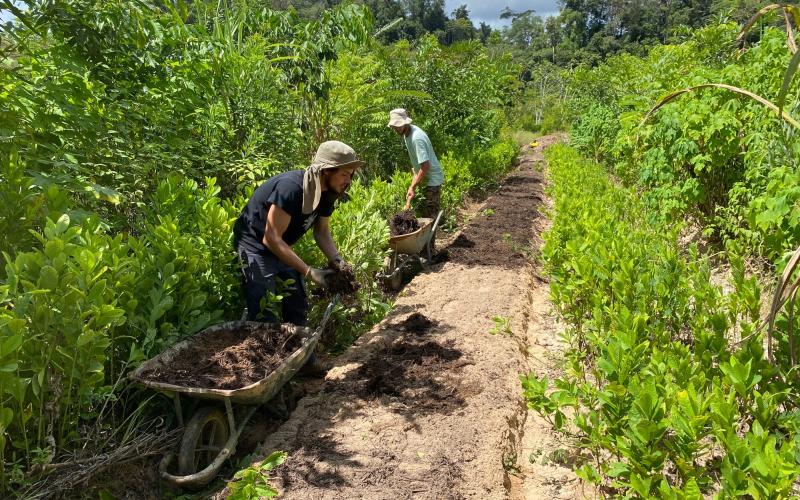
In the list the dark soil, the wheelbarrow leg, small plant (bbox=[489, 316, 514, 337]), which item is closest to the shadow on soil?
small plant (bbox=[489, 316, 514, 337])

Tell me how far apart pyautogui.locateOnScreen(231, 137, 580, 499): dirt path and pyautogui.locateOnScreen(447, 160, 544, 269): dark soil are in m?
1.45

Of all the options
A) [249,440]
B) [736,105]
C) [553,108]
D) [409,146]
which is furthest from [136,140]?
[553,108]

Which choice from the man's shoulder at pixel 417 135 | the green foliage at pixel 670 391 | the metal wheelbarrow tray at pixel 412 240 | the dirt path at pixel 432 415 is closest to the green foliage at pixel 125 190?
the metal wheelbarrow tray at pixel 412 240

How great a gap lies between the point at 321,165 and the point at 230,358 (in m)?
1.55

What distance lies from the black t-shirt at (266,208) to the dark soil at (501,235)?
4029 millimetres

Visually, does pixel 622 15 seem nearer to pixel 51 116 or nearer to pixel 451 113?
pixel 451 113

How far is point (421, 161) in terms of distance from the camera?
23.7 ft

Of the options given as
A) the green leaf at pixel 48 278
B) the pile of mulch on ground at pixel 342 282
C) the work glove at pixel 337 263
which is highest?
the green leaf at pixel 48 278

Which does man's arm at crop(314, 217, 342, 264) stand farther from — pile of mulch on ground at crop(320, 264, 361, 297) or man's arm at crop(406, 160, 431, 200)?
man's arm at crop(406, 160, 431, 200)

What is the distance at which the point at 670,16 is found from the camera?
294ft

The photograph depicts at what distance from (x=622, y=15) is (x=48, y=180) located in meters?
118

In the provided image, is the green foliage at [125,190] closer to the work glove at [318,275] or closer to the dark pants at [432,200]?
the dark pants at [432,200]

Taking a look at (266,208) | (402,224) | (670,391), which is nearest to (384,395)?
(266,208)

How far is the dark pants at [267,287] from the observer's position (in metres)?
3.87
